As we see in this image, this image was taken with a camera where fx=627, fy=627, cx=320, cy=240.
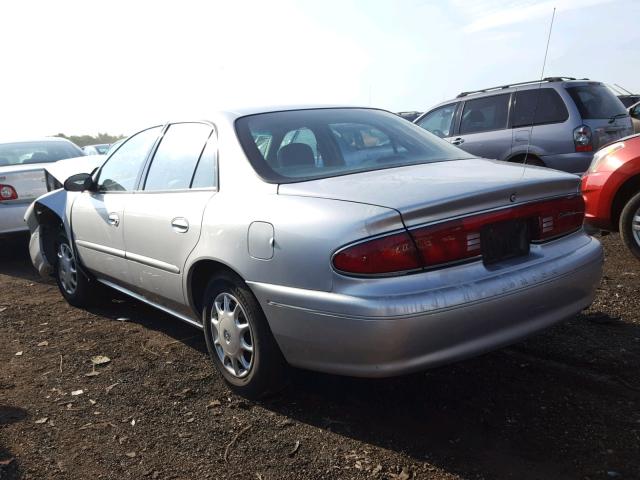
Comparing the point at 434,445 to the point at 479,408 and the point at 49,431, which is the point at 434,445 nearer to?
the point at 479,408

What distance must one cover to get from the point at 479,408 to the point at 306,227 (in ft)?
4.21

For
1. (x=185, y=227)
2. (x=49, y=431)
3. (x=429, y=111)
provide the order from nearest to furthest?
(x=49, y=431)
(x=185, y=227)
(x=429, y=111)

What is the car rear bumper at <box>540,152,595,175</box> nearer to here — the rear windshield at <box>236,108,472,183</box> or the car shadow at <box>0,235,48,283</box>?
the rear windshield at <box>236,108,472,183</box>

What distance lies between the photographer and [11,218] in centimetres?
739

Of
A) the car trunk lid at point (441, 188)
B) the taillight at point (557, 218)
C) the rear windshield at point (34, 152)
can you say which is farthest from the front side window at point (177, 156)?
the rear windshield at point (34, 152)

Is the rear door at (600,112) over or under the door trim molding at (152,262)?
over

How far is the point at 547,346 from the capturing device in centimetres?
379

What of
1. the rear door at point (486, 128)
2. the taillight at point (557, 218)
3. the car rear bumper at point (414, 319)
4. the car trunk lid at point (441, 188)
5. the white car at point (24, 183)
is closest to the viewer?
the car rear bumper at point (414, 319)

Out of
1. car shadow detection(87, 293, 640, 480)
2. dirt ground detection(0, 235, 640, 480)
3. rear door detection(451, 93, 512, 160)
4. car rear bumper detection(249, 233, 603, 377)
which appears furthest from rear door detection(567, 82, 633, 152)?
car rear bumper detection(249, 233, 603, 377)

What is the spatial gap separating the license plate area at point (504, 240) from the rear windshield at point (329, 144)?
2.50ft

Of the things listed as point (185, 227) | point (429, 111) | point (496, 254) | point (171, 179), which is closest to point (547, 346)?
point (496, 254)

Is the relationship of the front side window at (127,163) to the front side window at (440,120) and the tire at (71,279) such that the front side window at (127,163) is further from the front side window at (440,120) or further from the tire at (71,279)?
the front side window at (440,120)

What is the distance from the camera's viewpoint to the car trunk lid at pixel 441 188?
269cm

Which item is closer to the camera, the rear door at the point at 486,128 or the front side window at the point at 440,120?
the rear door at the point at 486,128
